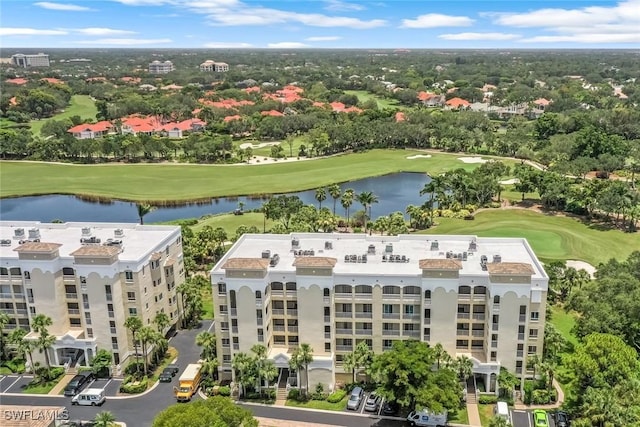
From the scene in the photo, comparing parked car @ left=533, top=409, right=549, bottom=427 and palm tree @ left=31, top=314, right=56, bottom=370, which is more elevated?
palm tree @ left=31, top=314, right=56, bottom=370

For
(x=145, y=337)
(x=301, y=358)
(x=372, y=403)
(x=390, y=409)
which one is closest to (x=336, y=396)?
(x=372, y=403)

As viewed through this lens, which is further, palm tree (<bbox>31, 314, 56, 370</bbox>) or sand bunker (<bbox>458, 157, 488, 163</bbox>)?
sand bunker (<bbox>458, 157, 488, 163</bbox>)

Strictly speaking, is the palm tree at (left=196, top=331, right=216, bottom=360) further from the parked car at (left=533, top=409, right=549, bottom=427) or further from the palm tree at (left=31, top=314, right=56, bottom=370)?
the parked car at (left=533, top=409, right=549, bottom=427)

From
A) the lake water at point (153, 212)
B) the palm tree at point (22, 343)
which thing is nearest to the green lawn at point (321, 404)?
the palm tree at point (22, 343)

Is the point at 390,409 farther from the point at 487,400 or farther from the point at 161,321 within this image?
the point at 161,321

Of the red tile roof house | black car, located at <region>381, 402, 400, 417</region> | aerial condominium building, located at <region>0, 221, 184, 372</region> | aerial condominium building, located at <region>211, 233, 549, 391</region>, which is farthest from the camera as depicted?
the red tile roof house

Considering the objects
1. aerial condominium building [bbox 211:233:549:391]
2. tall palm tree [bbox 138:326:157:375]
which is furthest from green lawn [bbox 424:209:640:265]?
tall palm tree [bbox 138:326:157:375]

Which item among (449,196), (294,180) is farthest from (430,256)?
(294,180)
